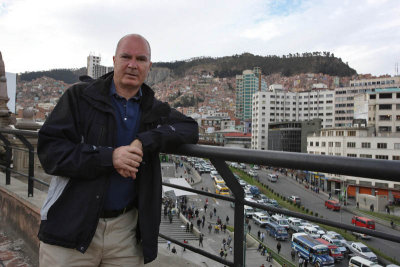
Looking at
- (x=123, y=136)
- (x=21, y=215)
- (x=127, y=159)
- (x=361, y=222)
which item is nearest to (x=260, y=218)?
(x=361, y=222)

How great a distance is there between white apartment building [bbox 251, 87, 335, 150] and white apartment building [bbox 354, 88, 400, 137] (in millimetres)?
28534

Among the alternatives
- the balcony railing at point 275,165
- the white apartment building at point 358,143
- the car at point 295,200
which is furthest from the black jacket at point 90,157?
the white apartment building at point 358,143

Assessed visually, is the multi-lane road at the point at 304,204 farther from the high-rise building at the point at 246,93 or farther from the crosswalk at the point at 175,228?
the high-rise building at the point at 246,93

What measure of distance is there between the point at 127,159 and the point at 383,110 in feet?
170

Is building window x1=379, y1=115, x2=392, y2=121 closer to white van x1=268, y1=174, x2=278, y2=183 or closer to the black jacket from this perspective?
white van x1=268, y1=174, x2=278, y2=183

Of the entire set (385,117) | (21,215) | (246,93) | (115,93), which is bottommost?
(21,215)

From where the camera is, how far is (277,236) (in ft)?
4.36

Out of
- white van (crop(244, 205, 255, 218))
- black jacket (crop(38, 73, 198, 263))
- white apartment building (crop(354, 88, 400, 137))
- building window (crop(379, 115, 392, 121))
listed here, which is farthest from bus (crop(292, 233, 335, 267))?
building window (crop(379, 115, 392, 121))

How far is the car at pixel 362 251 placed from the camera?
3.67 feet

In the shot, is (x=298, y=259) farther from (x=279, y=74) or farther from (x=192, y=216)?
(x=279, y=74)

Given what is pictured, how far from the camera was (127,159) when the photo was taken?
1.43 metres

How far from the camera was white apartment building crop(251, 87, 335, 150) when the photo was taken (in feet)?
248

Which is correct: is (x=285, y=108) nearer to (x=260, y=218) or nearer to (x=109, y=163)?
(x=260, y=218)

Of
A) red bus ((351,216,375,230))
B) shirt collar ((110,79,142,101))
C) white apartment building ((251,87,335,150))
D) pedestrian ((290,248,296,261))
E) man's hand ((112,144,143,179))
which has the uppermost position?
white apartment building ((251,87,335,150))
